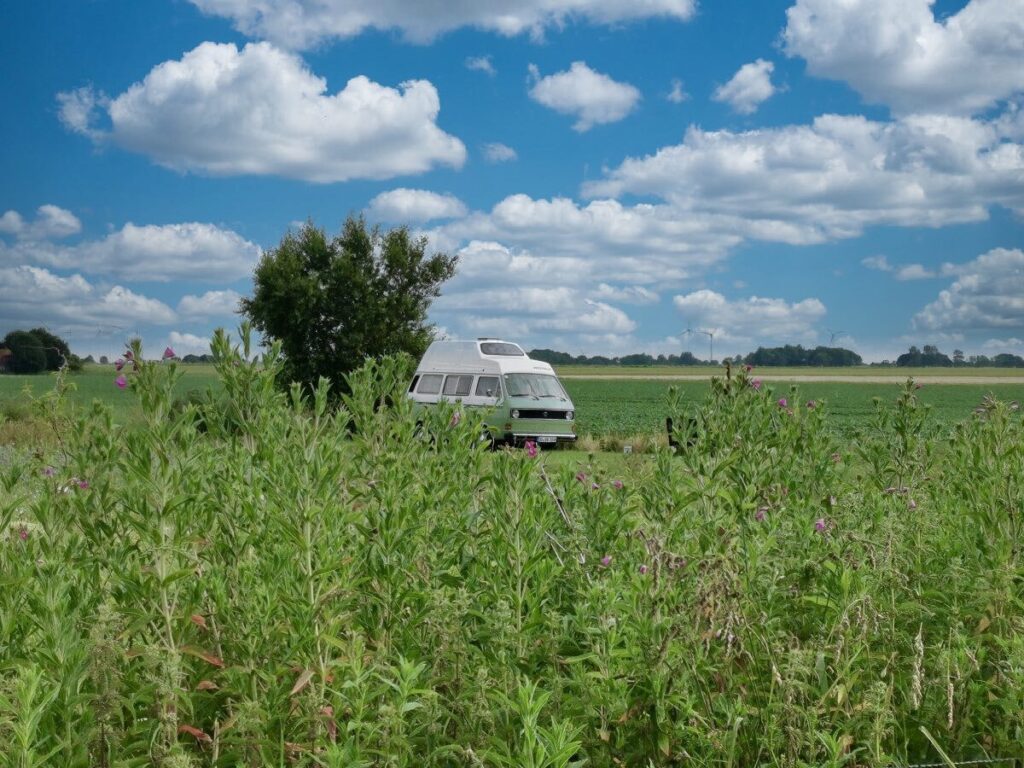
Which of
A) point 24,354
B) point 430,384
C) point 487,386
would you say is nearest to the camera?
point 487,386

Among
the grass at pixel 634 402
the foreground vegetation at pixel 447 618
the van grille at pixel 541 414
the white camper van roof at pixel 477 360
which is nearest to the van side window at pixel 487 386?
the white camper van roof at pixel 477 360

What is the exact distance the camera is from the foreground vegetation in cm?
305

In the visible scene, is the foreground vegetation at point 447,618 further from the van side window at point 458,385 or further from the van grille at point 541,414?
the van side window at point 458,385

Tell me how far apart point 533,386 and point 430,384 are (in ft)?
11.6

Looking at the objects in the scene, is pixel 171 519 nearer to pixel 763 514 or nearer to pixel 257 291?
pixel 763 514

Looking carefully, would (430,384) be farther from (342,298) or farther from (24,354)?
(24,354)

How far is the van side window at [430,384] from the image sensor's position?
2747cm

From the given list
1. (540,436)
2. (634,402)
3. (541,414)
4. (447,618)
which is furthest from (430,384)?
(634,402)

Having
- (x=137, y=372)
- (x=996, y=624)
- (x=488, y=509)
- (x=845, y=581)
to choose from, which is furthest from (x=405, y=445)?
(x=996, y=624)

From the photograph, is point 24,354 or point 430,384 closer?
point 430,384

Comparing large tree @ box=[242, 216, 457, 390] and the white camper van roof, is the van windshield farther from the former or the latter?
large tree @ box=[242, 216, 457, 390]

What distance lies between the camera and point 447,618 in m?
3.35

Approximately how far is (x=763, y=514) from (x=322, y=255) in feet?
130

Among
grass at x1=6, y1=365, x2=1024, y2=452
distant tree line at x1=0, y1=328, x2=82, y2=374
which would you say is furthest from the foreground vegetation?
distant tree line at x1=0, y1=328, x2=82, y2=374
